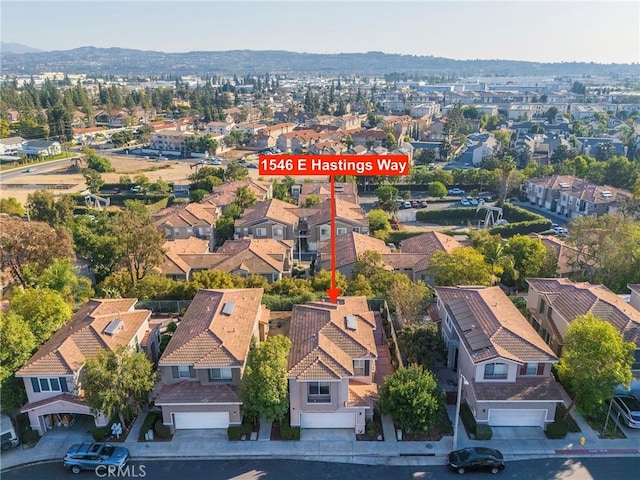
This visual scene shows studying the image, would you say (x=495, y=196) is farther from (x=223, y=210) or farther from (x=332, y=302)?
(x=332, y=302)

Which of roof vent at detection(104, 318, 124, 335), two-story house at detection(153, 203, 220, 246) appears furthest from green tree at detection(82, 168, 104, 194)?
roof vent at detection(104, 318, 124, 335)

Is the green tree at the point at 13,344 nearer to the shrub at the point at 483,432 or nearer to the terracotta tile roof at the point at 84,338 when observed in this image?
the terracotta tile roof at the point at 84,338

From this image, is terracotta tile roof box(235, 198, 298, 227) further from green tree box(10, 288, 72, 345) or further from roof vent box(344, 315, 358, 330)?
roof vent box(344, 315, 358, 330)

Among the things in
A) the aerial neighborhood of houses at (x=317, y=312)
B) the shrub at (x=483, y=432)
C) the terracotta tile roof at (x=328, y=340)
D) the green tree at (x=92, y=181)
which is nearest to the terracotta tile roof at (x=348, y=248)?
the aerial neighborhood of houses at (x=317, y=312)

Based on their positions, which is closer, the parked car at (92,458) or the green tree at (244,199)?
the parked car at (92,458)

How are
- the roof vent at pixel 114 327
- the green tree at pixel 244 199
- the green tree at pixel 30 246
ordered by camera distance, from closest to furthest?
1. the roof vent at pixel 114 327
2. the green tree at pixel 30 246
3. the green tree at pixel 244 199

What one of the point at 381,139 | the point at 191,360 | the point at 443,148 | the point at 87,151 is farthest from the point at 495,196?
the point at 87,151

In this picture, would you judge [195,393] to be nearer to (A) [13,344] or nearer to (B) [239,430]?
(B) [239,430]
